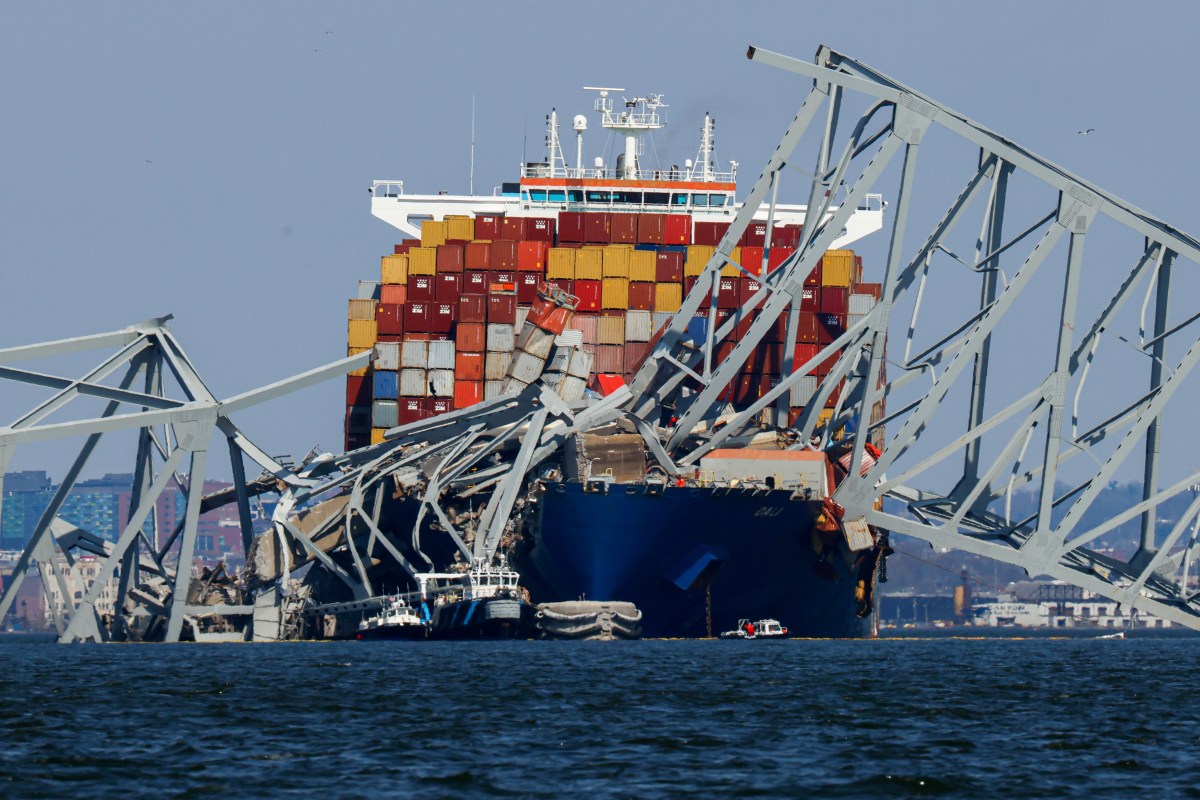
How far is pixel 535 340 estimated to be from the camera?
7194cm

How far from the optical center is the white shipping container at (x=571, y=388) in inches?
2790

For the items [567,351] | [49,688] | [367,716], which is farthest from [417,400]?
[367,716]

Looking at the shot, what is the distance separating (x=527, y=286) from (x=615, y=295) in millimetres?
3650

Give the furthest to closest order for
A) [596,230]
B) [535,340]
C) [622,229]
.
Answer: [622,229]
[596,230]
[535,340]

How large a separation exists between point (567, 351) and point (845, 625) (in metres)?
14.3

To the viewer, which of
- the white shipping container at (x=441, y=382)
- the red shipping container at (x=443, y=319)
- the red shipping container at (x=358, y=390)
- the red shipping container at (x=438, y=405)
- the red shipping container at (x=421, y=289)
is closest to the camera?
the red shipping container at (x=438, y=405)

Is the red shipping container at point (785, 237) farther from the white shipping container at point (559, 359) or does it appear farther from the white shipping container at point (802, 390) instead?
the white shipping container at point (559, 359)

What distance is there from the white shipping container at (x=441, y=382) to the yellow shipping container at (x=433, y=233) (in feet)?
23.0

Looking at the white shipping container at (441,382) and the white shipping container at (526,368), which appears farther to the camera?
the white shipping container at (441,382)

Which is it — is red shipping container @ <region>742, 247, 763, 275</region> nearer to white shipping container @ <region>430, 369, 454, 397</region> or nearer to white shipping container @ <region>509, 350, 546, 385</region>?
white shipping container @ <region>509, 350, 546, 385</region>

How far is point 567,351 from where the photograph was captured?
7206 centimetres

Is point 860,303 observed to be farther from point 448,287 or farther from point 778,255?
point 448,287

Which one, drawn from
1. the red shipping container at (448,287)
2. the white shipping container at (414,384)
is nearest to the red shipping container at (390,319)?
→ the red shipping container at (448,287)

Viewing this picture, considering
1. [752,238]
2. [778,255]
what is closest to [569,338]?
[778,255]
